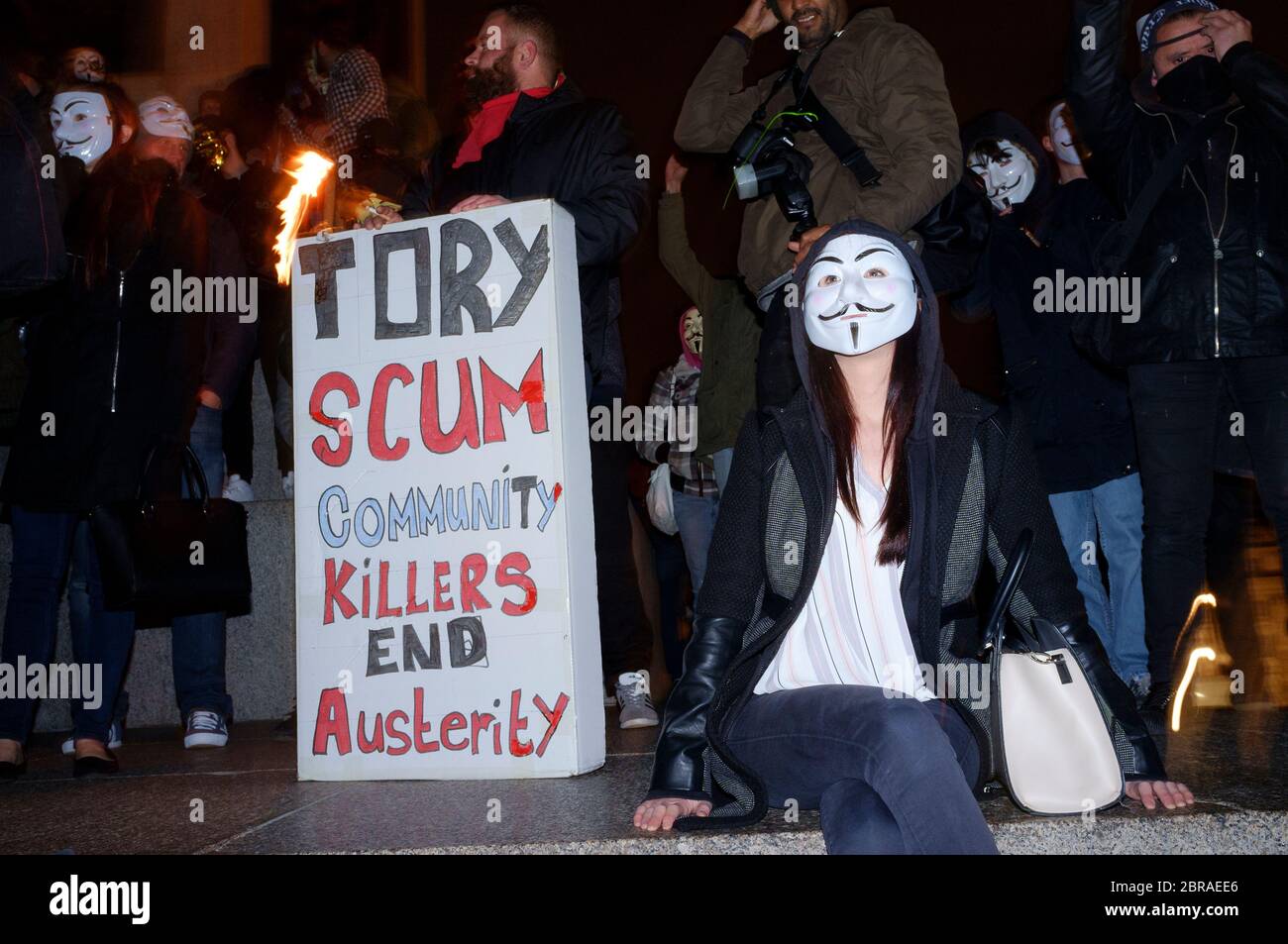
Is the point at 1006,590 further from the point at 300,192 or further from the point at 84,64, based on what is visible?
the point at 84,64

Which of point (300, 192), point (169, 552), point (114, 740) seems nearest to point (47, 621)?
point (169, 552)

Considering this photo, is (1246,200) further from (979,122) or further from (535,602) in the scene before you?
(535,602)

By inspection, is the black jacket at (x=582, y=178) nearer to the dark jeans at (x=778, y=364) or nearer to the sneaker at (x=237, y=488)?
the dark jeans at (x=778, y=364)

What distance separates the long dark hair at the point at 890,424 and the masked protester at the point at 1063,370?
192 cm

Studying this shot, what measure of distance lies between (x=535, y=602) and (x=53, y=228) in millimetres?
1489

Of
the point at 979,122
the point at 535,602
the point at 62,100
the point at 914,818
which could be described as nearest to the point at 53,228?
the point at 535,602

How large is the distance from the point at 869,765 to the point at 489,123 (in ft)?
8.93

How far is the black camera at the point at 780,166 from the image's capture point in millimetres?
3742

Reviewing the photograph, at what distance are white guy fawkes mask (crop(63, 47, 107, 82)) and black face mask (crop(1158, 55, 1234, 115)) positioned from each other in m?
4.53

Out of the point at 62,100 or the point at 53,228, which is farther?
the point at 62,100

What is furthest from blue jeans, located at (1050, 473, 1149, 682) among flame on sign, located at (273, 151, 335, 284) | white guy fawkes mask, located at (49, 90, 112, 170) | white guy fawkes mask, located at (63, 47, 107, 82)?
white guy fawkes mask, located at (63, 47, 107, 82)

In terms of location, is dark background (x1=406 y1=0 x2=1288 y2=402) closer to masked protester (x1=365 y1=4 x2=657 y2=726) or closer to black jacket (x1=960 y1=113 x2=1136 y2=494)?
black jacket (x1=960 y1=113 x2=1136 y2=494)

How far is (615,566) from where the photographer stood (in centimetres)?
438
